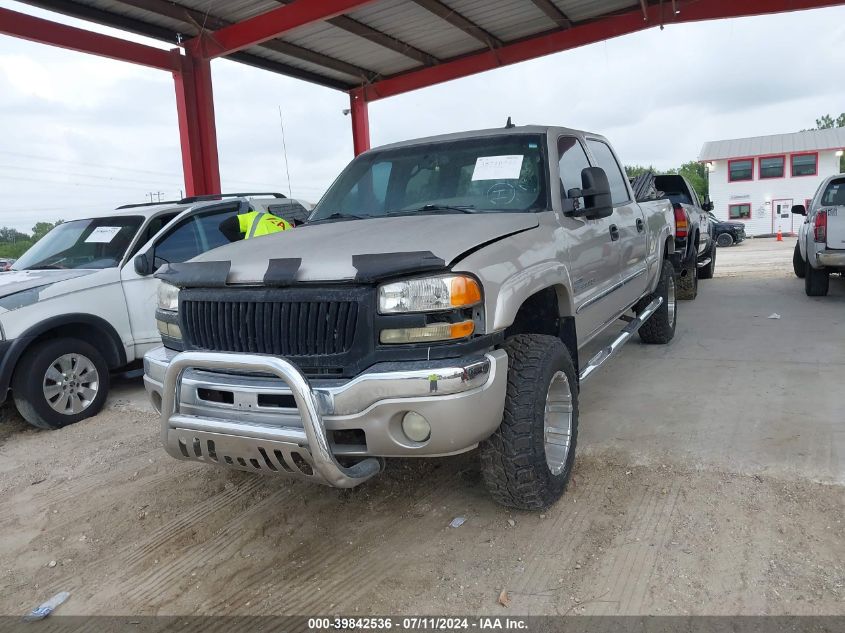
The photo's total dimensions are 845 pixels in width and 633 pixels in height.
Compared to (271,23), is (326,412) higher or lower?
lower

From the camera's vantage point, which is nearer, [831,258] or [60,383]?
[60,383]

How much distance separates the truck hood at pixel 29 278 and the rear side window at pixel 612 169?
14.2 ft

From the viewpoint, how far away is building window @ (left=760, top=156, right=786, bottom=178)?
36656 mm

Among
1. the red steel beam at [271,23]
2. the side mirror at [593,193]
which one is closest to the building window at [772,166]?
the red steel beam at [271,23]

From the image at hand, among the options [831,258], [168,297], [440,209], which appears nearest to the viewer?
[168,297]

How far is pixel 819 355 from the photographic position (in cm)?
Answer: 584

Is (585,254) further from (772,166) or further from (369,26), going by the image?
(772,166)

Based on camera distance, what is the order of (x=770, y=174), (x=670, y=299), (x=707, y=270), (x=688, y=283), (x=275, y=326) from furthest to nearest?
(x=770, y=174) → (x=707, y=270) → (x=688, y=283) → (x=670, y=299) → (x=275, y=326)

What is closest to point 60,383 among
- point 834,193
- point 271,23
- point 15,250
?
point 15,250

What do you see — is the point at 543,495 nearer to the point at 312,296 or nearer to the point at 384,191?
the point at 312,296

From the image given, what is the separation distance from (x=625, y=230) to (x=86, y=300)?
4.41 meters

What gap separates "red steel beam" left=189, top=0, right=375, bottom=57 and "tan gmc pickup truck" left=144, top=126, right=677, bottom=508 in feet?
22.7

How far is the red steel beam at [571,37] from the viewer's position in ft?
34.8

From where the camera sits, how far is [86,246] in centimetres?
600
